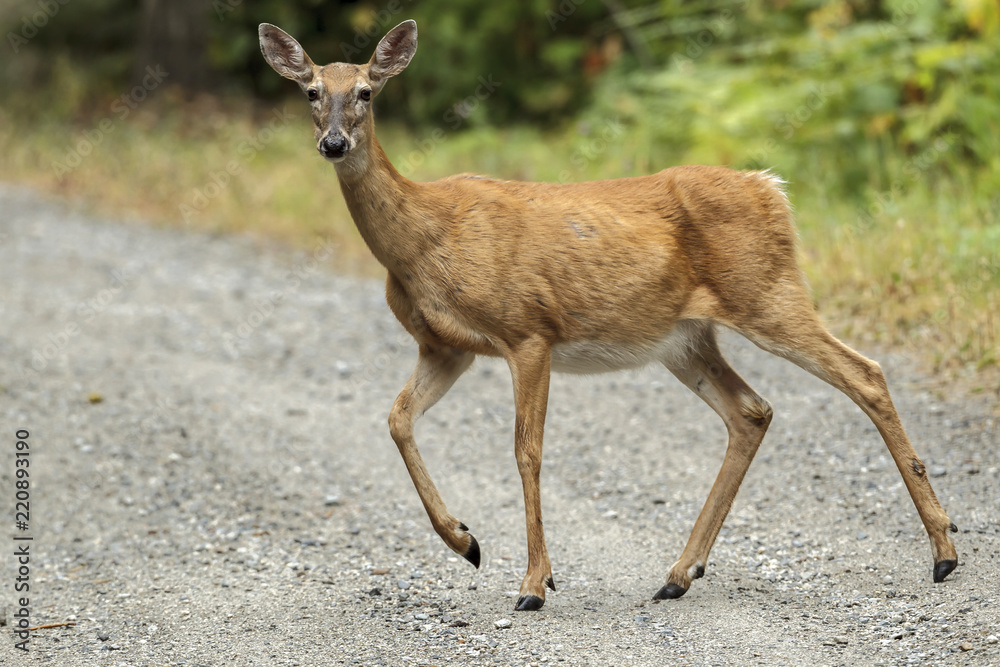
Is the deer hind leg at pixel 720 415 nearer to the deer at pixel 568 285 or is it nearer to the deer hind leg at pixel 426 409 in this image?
the deer at pixel 568 285

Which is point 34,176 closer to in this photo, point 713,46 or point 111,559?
point 713,46

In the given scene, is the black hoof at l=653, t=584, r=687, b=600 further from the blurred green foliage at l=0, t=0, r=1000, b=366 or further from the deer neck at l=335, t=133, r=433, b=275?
the blurred green foliage at l=0, t=0, r=1000, b=366

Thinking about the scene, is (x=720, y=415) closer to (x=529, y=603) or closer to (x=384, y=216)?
(x=529, y=603)

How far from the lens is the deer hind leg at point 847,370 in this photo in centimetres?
491

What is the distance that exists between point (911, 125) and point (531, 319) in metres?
6.10

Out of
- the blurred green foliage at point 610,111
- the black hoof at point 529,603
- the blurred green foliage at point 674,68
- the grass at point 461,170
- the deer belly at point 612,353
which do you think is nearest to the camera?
the black hoof at point 529,603

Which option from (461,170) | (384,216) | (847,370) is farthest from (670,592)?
(461,170)

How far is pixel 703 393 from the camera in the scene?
5375mm

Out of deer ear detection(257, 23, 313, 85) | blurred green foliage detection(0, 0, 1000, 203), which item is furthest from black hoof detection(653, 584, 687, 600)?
blurred green foliage detection(0, 0, 1000, 203)

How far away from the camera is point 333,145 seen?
176 inches

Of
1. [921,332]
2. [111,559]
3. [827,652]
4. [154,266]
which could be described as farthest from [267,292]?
[827,652]

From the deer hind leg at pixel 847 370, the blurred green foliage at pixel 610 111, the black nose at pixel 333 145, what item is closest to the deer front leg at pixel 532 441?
the deer hind leg at pixel 847 370

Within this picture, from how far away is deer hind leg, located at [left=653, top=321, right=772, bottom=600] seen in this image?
16.5 ft

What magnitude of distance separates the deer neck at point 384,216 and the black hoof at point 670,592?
5.62 ft
